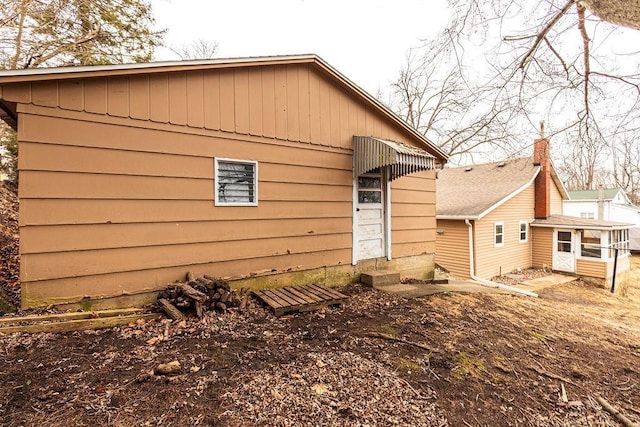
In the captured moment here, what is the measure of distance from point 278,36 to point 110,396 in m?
16.1

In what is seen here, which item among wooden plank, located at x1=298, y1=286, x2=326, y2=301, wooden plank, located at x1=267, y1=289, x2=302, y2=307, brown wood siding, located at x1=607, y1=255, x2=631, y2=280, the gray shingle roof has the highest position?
the gray shingle roof

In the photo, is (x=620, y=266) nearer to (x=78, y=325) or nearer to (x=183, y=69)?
(x=183, y=69)

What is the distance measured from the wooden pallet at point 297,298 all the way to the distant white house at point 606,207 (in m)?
25.1

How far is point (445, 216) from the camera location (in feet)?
41.7

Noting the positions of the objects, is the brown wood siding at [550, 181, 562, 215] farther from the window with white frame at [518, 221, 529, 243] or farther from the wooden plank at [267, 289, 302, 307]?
the wooden plank at [267, 289, 302, 307]

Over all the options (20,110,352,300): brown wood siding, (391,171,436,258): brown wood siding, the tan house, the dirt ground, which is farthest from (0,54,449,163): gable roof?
the tan house

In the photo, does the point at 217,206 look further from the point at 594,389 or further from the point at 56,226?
the point at 594,389

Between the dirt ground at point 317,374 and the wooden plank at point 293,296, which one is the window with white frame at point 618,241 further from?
the wooden plank at point 293,296

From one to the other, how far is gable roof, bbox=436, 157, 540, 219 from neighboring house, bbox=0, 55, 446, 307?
730 centimetres

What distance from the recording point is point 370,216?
21.1 feet

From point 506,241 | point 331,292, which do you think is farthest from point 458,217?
point 331,292

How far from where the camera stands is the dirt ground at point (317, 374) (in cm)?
212

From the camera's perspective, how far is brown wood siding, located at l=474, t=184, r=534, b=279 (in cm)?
1234

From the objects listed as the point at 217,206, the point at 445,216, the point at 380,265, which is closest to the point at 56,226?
the point at 217,206
